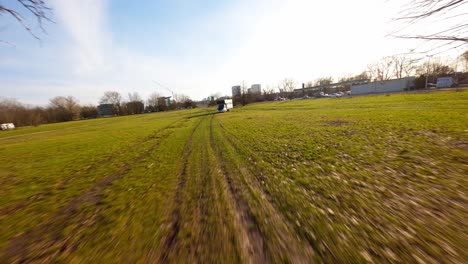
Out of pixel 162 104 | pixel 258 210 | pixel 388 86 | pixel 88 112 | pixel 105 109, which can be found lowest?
pixel 258 210

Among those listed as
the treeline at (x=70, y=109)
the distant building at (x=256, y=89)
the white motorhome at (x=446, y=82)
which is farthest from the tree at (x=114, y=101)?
the white motorhome at (x=446, y=82)

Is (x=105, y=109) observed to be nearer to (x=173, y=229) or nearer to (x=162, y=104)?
(x=162, y=104)

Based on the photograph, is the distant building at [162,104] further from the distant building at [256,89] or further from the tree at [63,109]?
the distant building at [256,89]

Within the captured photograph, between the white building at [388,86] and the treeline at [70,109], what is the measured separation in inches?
3618

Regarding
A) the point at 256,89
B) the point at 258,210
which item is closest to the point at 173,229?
the point at 258,210

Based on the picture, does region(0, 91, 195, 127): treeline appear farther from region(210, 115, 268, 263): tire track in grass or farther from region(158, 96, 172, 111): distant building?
region(210, 115, 268, 263): tire track in grass

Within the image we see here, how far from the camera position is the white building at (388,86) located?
55.8 meters

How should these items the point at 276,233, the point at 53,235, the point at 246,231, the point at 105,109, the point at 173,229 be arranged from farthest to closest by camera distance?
the point at 105,109, the point at 53,235, the point at 173,229, the point at 246,231, the point at 276,233

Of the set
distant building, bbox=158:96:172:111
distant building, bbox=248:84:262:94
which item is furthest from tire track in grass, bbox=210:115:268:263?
distant building, bbox=158:96:172:111

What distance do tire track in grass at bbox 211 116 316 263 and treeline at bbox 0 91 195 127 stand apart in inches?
3599

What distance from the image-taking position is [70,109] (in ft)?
254

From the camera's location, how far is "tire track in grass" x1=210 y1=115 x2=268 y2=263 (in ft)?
8.33

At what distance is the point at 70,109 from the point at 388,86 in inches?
5274

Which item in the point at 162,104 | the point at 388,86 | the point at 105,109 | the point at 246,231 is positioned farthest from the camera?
the point at 162,104
